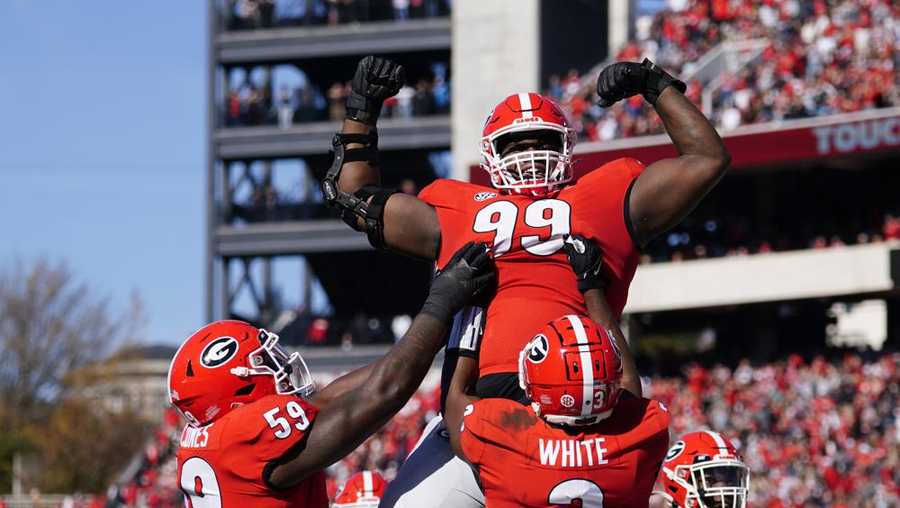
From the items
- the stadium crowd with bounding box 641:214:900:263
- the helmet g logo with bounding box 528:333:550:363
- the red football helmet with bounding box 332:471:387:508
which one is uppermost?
the helmet g logo with bounding box 528:333:550:363

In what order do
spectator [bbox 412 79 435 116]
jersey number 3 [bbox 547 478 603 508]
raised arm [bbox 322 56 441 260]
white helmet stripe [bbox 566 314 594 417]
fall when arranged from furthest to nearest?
spectator [bbox 412 79 435 116] → raised arm [bbox 322 56 441 260] → jersey number 3 [bbox 547 478 603 508] → white helmet stripe [bbox 566 314 594 417]

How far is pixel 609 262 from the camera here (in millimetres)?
5547

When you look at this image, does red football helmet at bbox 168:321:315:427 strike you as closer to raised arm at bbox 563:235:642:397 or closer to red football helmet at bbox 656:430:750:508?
raised arm at bbox 563:235:642:397

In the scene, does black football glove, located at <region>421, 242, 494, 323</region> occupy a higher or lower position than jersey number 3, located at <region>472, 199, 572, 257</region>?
lower

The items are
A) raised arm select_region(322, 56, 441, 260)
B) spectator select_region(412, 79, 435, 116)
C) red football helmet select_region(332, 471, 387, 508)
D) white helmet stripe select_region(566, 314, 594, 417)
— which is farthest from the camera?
spectator select_region(412, 79, 435, 116)

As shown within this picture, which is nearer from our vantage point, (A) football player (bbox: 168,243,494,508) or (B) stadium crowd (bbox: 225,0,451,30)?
(A) football player (bbox: 168,243,494,508)

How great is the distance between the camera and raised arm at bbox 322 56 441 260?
18.8 feet

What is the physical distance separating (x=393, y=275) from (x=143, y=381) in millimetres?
20824

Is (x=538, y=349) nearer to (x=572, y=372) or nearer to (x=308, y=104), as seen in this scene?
(x=572, y=372)

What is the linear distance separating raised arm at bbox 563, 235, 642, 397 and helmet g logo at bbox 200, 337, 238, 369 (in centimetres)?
116

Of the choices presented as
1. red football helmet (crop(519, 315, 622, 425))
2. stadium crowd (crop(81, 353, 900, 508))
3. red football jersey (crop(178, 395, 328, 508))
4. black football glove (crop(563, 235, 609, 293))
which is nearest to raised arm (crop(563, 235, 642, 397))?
black football glove (crop(563, 235, 609, 293))

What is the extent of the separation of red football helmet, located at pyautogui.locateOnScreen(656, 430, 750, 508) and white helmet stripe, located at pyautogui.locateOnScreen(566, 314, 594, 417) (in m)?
1.38

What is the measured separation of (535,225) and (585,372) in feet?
2.73

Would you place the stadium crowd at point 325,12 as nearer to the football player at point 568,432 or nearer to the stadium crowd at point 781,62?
the stadium crowd at point 781,62
